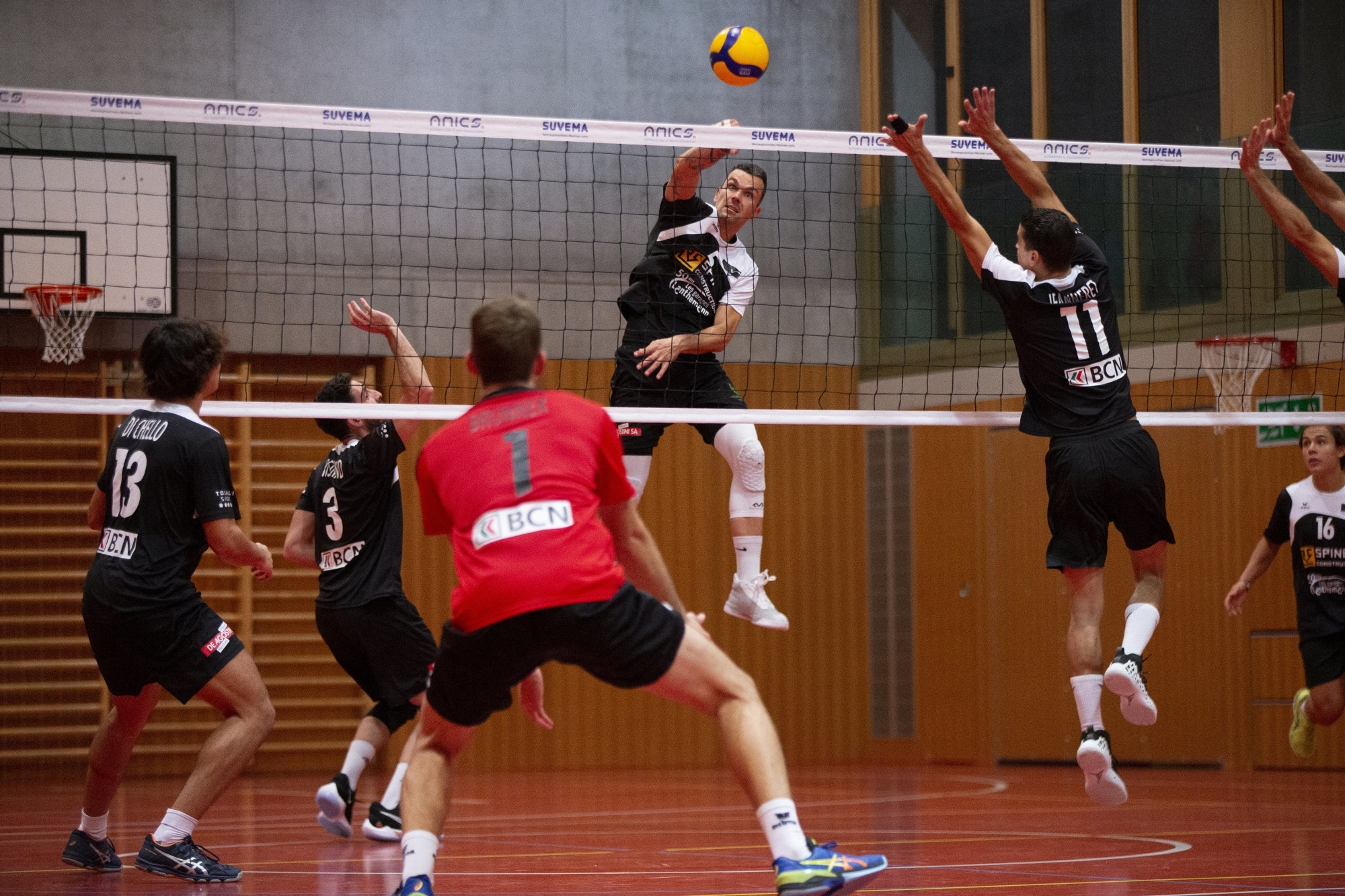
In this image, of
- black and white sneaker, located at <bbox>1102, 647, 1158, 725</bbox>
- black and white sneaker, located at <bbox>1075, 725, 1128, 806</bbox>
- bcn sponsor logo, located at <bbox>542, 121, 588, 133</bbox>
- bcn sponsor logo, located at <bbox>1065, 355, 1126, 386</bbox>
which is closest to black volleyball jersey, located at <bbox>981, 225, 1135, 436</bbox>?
bcn sponsor logo, located at <bbox>1065, 355, 1126, 386</bbox>

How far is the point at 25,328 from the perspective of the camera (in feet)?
39.9

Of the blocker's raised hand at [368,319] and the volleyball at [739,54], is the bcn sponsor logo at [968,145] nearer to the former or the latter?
the volleyball at [739,54]

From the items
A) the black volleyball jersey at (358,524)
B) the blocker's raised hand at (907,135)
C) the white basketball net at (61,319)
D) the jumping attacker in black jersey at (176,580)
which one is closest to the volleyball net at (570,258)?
the white basketball net at (61,319)

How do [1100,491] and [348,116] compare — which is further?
[348,116]

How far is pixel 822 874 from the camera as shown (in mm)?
3824

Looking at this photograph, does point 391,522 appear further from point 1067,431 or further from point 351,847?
point 1067,431

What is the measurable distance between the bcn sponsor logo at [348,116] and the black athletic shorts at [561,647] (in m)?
3.45

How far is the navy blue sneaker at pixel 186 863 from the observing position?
5.92 meters

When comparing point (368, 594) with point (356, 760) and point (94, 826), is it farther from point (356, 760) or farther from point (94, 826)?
point (94, 826)

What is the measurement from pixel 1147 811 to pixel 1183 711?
3.88 m

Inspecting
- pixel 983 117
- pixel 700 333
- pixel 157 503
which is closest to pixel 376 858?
pixel 157 503

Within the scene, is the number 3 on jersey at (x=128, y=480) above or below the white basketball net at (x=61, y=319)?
below

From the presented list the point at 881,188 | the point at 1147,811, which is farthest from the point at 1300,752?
the point at 881,188

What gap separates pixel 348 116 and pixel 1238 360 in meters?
7.25
